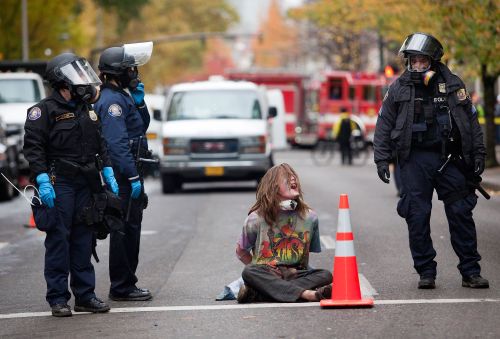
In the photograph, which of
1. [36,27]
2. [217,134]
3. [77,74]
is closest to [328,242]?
[77,74]

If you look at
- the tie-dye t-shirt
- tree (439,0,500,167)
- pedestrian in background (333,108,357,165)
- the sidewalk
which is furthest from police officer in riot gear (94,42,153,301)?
pedestrian in background (333,108,357,165)

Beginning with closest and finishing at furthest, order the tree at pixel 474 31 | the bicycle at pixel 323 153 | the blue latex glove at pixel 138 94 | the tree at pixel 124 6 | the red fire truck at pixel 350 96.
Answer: the blue latex glove at pixel 138 94 → the tree at pixel 474 31 → the bicycle at pixel 323 153 → the red fire truck at pixel 350 96 → the tree at pixel 124 6

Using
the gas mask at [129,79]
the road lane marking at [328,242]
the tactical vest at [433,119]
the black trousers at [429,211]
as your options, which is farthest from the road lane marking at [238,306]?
the road lane marking at [328,242]

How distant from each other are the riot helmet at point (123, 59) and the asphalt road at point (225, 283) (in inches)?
66.0

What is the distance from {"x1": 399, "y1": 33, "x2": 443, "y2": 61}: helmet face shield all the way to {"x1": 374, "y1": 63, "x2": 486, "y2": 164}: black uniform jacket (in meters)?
0.18

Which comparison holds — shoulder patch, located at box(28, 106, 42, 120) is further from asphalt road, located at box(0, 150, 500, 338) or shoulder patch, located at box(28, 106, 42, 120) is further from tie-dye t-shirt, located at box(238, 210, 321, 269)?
tie-dye t-shirt, located at box(238, 210, 321, 269)

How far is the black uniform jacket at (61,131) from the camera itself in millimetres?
9023

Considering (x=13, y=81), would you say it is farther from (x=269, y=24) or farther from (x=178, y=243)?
(x=269, y=24)

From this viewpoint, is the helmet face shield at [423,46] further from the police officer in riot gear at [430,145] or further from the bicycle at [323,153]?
the bicycle at [323,153]

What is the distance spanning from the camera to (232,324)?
27.8ft

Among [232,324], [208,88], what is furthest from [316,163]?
[232,324]

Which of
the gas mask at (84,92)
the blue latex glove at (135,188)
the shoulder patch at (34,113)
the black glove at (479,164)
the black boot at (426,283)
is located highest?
the gas mask at (84,92)

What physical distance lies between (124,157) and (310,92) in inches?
1639

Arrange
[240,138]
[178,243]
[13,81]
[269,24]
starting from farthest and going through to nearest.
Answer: [269,24], [13,81], [240,138], [178,243]
